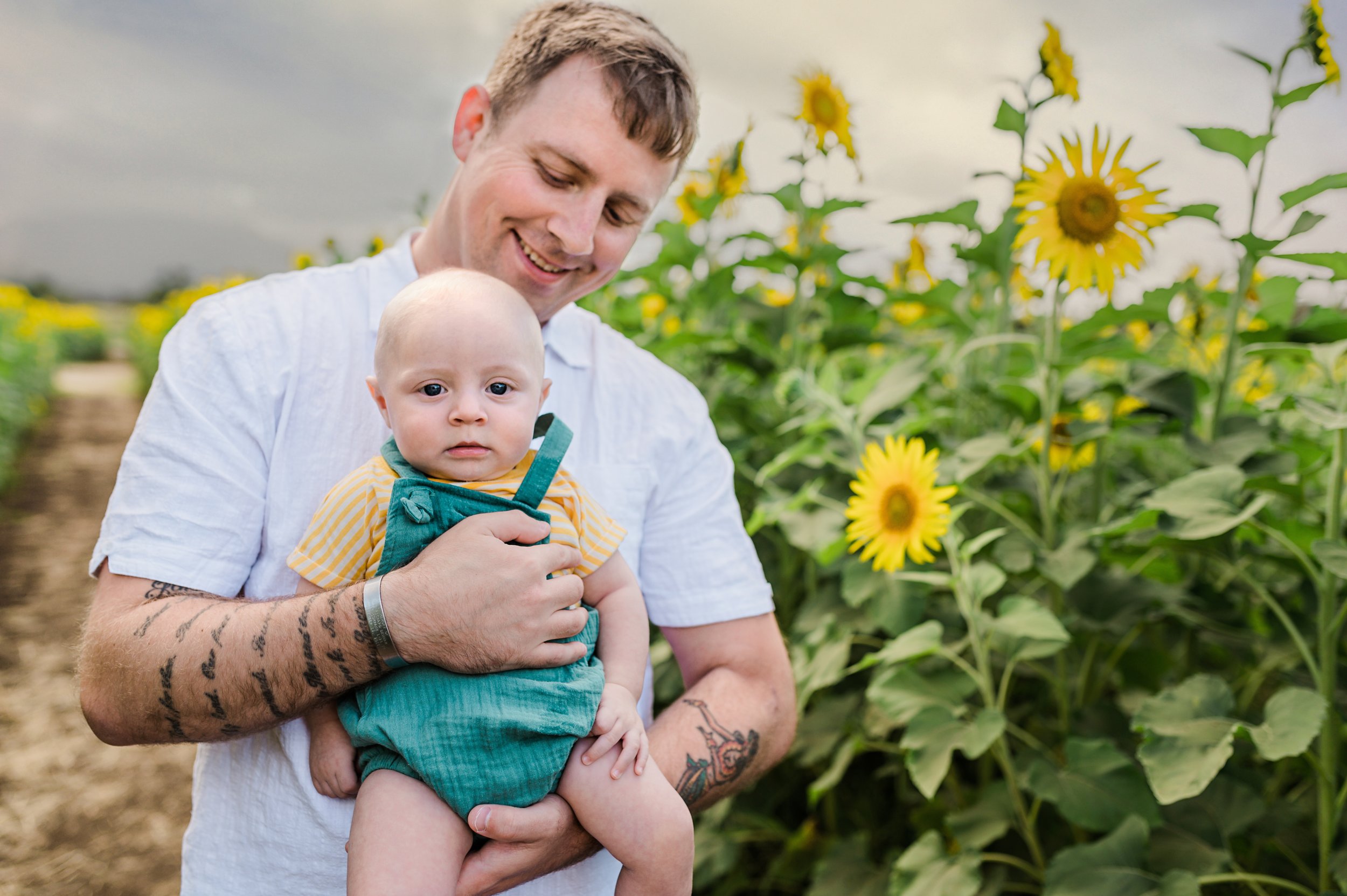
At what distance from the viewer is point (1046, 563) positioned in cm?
181

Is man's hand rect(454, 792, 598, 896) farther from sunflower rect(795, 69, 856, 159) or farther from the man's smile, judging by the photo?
sunflower rect(795, 69, 856, 159)

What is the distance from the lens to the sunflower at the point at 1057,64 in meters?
1.87

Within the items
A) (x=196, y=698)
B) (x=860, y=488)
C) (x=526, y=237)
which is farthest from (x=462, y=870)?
(x=860, y=488)

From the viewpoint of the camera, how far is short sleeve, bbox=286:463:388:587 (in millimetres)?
1221

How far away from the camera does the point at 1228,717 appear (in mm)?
1532

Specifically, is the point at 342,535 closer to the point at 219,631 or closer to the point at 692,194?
the point at 219,631

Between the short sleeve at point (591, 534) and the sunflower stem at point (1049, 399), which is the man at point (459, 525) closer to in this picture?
the short sleeve at point (591, 534)

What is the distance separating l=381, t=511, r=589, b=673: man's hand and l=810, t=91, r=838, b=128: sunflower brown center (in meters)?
1.66

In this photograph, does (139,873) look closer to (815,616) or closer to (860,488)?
(815,616)

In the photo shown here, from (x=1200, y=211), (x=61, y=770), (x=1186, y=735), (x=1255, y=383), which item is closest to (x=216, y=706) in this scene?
(x=1186, y=735)

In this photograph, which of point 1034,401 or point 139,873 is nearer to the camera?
point 1034,401

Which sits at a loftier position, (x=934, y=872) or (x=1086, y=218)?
(x=1086, y=218)

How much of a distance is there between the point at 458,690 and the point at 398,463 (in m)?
0.31

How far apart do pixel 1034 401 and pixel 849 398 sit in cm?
46
